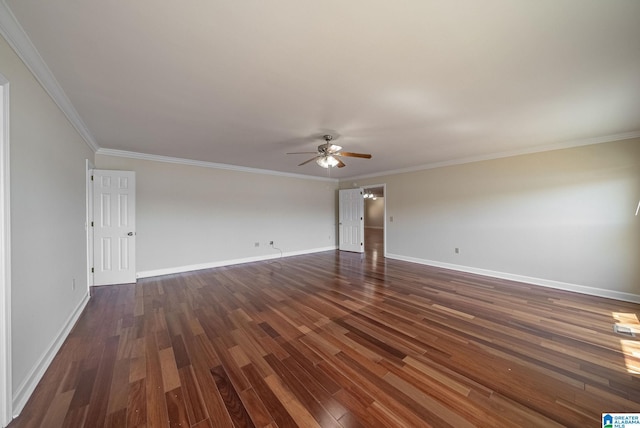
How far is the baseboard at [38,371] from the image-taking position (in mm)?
1422

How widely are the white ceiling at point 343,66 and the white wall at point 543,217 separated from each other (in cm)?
63

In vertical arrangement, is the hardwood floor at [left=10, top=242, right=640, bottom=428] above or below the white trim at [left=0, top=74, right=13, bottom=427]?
below

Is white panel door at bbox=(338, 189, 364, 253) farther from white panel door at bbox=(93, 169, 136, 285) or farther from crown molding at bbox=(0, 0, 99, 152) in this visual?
crown molding at bbox=(0, 0, 99, 152)

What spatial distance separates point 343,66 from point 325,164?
5.99 feet

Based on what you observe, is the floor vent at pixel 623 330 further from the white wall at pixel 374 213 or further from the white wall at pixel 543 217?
the white wall at pixel 374 213


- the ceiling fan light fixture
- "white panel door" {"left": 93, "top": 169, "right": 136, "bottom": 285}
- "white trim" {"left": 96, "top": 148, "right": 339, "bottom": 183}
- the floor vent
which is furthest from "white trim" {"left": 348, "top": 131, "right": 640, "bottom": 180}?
"white panel door" {"left": 93, "top": 169, "right": 136, "bottom": 285}

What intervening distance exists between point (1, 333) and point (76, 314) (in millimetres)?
1862

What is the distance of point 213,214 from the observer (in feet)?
16.9

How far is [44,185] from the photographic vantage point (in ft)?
6.34

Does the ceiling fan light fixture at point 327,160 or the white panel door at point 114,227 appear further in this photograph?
the white panel door at point 114,227

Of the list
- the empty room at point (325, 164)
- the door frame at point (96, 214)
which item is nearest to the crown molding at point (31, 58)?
the empty room at point (325, 164)

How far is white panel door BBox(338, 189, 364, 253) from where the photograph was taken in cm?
685

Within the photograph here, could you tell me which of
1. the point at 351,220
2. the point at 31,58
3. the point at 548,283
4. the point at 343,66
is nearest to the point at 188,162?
the point at 31,58

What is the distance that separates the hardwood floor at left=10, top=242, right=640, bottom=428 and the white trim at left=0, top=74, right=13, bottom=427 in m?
0.19
